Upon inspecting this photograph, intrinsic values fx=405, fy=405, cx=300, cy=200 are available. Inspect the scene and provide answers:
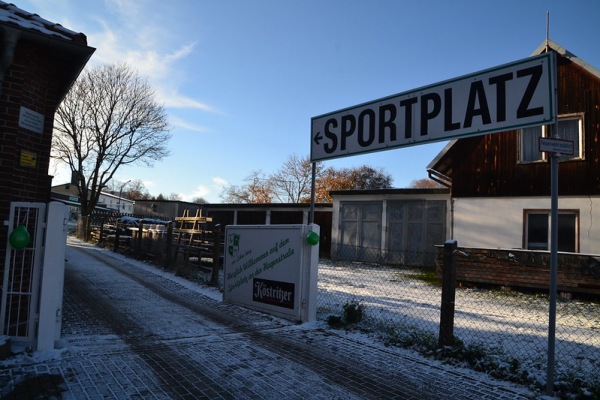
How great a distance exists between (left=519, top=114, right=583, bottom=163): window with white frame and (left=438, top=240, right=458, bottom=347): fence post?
8.80m

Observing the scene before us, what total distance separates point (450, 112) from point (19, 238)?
5.33 m

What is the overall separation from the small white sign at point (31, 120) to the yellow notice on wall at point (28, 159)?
329 mm

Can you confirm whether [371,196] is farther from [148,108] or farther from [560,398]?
[148,108]

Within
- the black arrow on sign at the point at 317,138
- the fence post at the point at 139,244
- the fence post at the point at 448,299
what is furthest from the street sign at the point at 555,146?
the fence post at the point at 139,244

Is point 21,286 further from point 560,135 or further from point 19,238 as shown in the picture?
point 560,135

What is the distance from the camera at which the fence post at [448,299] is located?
5246 millimetres

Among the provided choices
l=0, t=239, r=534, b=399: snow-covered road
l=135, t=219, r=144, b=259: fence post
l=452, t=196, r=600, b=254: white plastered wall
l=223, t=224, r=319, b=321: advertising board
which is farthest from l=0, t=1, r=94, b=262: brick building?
l=452, t=196, r=600, b=254: white plastered wall

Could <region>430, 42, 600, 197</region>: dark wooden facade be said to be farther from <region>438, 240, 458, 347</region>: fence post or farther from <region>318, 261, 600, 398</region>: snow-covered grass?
<region>438, 240, 458, 347</region>: fence post

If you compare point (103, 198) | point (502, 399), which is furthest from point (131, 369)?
point (103, 198)

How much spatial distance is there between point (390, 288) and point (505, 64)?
25.0 ft

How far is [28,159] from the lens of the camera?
534 centimetres

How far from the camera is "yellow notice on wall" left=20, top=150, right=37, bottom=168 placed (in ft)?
17.2

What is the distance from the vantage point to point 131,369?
426 centimetres

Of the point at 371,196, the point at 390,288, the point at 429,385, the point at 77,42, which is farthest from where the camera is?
the point at 371,196
